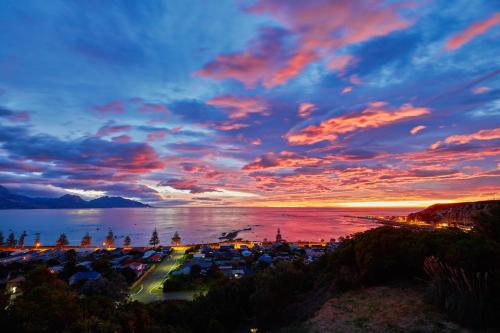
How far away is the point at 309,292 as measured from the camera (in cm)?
1666

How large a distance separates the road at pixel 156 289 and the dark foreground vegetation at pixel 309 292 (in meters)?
8.32

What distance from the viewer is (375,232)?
16.2 m

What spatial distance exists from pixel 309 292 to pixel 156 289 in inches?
720

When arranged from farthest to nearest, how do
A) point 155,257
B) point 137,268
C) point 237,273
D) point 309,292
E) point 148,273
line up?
point 155,257
point 148,273
point 137,268
point 237,273
point 309,292

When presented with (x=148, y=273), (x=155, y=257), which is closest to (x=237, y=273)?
(x=148, y=273)

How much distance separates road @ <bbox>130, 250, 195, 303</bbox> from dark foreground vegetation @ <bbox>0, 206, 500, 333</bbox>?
8.32 meters

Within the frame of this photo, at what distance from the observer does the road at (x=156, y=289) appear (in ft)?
84.8

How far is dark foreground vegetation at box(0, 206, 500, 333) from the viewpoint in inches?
361

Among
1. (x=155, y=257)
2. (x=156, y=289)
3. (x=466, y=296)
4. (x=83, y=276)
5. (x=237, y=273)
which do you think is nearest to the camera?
(x=466, y=296)

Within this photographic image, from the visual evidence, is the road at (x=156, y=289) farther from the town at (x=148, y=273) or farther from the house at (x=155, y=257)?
the house at (x=155, y=257)

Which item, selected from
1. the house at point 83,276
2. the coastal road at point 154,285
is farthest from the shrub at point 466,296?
the house at point 83,276

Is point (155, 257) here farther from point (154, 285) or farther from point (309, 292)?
point (309, 292)

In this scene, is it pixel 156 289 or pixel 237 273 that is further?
pixel 237 273

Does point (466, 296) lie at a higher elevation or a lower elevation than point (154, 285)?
higher
